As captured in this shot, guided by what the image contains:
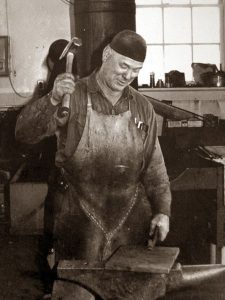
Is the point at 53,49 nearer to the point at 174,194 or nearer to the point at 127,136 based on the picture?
the point at 174,194

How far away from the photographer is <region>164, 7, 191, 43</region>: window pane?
6.73 m

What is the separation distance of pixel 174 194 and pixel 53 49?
2.86 metres

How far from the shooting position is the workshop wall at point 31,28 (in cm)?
653

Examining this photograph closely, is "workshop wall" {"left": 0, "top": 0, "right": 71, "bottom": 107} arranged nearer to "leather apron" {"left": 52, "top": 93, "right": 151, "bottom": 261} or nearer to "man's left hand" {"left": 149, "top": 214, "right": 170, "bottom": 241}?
"leather apron" {"left": 52, "top": 93, "right": 151, "bottom": 261}

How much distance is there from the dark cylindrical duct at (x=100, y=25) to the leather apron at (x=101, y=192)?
230cm

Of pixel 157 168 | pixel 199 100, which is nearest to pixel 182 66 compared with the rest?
pixel 199 100

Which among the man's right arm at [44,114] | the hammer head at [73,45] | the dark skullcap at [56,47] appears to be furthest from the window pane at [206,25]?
the man's right arm at [44,114]

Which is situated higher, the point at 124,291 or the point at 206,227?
the point at 124,291

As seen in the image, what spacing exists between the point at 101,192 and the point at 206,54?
4.41 meters

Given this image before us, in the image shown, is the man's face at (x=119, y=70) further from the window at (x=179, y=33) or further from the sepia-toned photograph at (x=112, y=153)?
the window at (x=179, y=33)

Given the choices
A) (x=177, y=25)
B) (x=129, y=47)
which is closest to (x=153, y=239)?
(x=129, y=47)

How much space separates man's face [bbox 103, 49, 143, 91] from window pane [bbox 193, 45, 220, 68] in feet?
13.8

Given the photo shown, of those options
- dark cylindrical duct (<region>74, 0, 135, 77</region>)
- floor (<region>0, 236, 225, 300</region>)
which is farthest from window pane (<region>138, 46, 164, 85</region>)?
floor (<region>0, 236, 225, 300</region>)

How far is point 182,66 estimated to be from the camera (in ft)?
22.6
